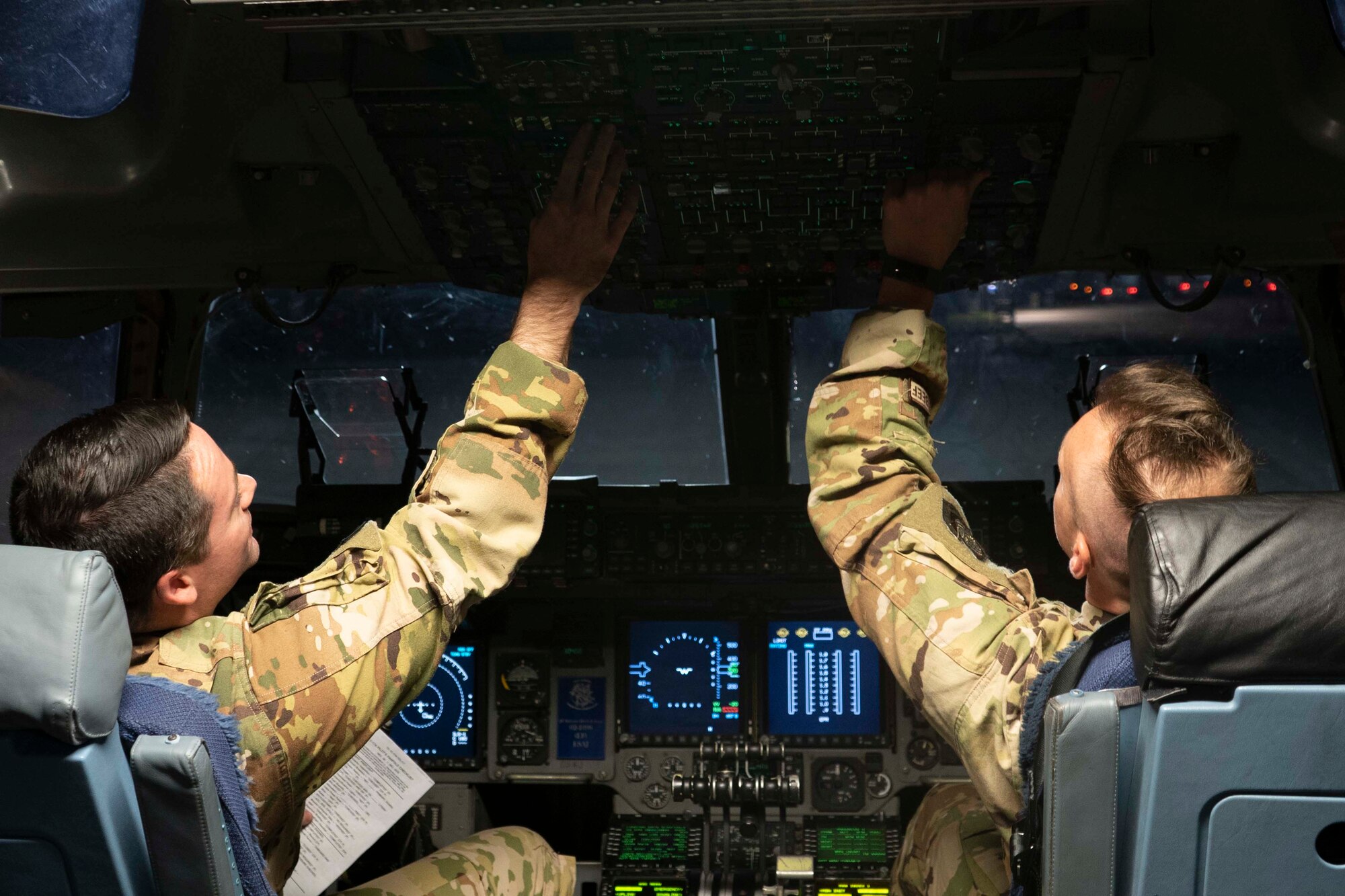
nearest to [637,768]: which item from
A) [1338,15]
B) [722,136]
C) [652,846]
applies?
[652,846]

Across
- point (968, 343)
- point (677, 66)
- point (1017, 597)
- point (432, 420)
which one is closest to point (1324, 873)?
point (1017, 597)

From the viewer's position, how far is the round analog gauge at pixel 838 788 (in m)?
2.96

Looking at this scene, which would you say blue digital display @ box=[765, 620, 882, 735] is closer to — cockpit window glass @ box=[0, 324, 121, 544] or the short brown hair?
the short brown hair

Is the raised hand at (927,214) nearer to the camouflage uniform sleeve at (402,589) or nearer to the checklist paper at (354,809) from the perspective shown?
the camouflage uniform sleeve at (402,589)

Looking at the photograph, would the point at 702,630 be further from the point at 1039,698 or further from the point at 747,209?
the point at 1039,698

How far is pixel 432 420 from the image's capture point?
3.39 meters

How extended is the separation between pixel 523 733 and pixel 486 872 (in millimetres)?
1055

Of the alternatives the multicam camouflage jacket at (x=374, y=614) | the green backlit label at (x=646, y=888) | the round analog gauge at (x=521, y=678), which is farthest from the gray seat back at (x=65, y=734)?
the round analog gauge at (x=521, y=678)

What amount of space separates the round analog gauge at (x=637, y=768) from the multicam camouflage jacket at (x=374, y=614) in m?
1.35

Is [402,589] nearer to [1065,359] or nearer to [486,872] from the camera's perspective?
[486,872]

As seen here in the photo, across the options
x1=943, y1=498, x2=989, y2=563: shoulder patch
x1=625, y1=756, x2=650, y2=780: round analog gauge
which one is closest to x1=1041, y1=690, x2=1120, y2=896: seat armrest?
x1=943, y1=498, x2=989, y2=563: shoulder patch

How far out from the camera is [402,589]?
5.22ft

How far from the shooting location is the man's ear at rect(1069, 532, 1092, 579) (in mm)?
1534

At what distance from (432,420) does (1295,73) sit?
2.25 metres
